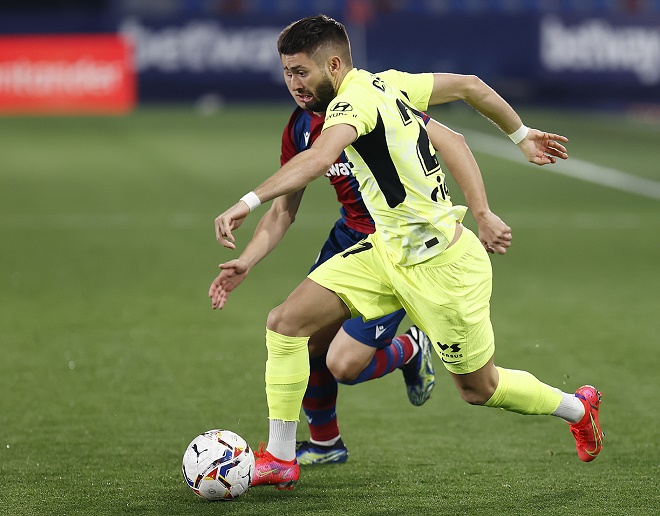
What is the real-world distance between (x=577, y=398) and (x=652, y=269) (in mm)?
5384

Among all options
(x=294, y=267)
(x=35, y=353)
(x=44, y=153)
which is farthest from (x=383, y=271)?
(x=44, y=153)

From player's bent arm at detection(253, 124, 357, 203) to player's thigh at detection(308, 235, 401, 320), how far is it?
675 mm

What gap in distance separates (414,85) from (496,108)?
17.6 inches

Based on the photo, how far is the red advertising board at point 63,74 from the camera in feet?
79.2

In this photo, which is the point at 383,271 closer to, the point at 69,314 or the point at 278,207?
the point at 278,207

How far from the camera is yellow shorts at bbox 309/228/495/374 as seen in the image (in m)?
4.80

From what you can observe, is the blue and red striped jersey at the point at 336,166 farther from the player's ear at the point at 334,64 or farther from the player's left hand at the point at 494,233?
the player's ear at the point at 334,64

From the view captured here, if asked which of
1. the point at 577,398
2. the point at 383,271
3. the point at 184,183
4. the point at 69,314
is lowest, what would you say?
the point at 184,183

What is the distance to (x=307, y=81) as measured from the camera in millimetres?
4664

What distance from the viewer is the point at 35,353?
7.40 meters

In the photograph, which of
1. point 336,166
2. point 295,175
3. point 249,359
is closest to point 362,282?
point 295,175

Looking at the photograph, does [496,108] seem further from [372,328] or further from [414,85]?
[372,328]

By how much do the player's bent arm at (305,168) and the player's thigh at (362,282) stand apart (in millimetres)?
675

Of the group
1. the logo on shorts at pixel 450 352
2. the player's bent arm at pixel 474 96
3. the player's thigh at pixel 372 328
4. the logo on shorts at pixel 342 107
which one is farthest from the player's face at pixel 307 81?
the player's thigh at pixel 372 328
